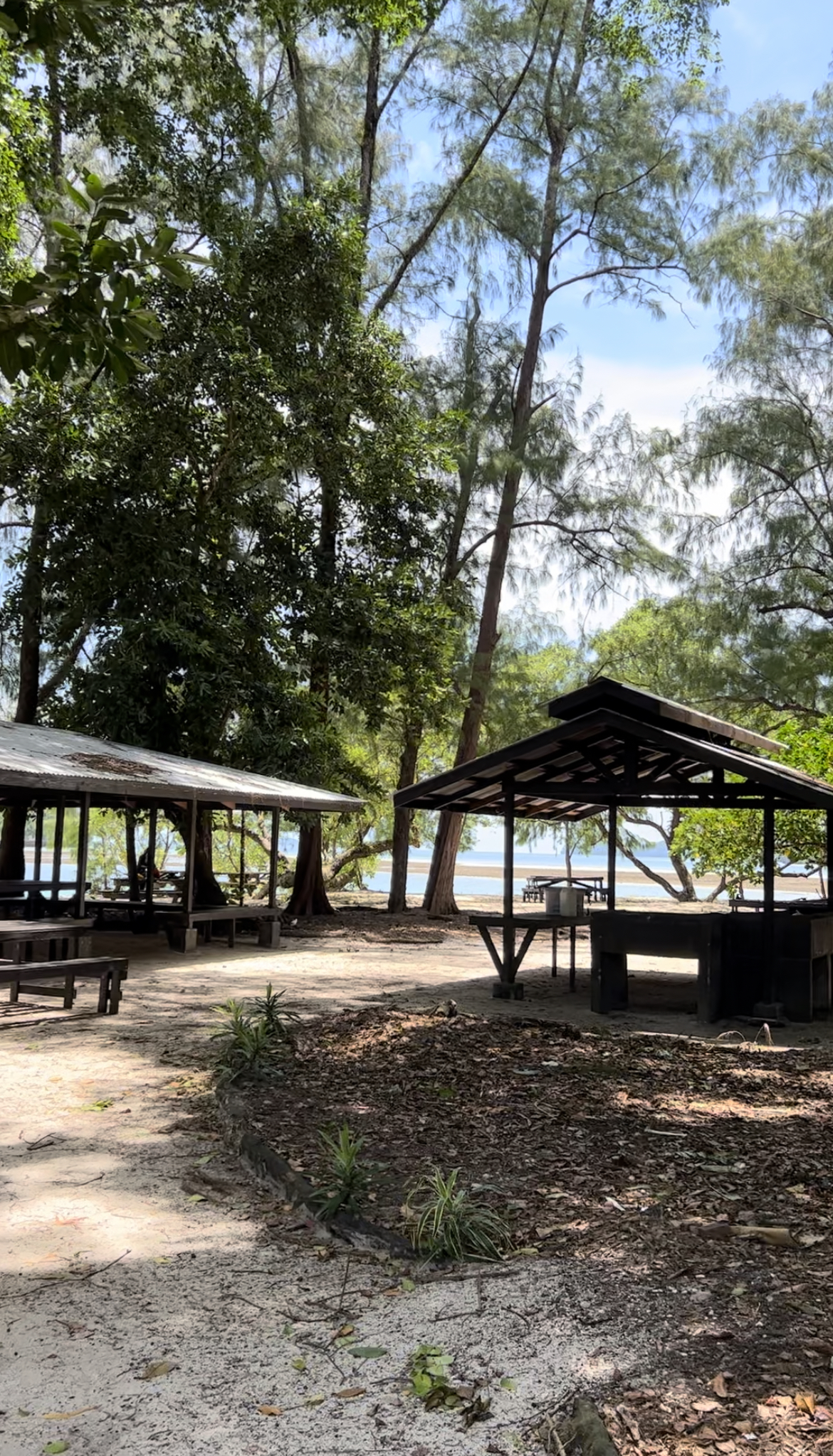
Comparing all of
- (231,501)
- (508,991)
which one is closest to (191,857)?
(508,991)

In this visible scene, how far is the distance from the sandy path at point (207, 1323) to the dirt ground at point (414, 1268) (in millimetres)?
10

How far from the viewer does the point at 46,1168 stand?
5113mm

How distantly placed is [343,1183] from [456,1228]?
0.59 metres

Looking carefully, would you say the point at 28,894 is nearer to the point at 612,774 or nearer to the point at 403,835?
the point at 612,774

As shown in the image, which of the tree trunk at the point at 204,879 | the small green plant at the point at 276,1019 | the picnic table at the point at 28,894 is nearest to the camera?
the small green plant at the point at 276,1019

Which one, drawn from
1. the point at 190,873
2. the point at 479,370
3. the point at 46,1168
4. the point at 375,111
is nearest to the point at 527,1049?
the point at 46,1168

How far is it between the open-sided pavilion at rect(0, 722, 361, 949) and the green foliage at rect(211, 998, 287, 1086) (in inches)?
156

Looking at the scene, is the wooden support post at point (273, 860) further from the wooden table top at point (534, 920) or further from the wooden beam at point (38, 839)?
the wooden table top at point (534, 920)

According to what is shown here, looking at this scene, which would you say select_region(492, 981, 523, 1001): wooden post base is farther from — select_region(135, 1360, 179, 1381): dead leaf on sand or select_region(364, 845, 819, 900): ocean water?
select_region(364, 845, 819, 900): ocean water

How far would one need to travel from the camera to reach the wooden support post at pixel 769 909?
9445 mm

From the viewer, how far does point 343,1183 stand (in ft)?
14.7

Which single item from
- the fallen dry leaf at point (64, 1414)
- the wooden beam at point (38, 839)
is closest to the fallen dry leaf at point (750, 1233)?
the fallen dry leaf at point (64, 1414)

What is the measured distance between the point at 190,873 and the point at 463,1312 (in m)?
10.7

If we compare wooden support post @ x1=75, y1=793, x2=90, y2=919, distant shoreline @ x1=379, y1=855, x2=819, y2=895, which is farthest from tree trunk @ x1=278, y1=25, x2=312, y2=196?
distant shoreline @ x1=379, y1=855, x2=819, y2=895
